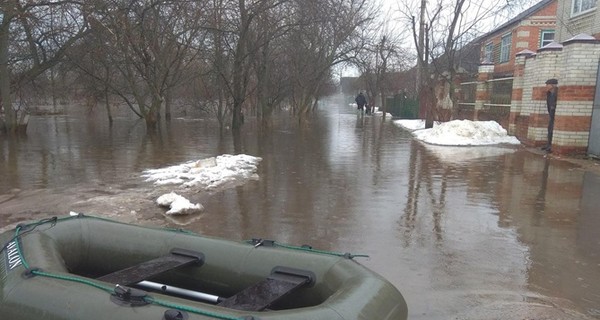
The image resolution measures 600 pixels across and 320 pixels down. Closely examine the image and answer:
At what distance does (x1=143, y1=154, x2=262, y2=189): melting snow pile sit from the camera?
336 inches

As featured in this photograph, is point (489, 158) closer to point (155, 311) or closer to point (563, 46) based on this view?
point (563, 46)

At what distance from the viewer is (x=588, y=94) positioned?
37.8 ft

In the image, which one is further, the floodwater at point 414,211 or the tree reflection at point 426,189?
the tree reflection at point 426,189

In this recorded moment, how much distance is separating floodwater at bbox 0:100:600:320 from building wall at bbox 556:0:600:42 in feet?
24.4

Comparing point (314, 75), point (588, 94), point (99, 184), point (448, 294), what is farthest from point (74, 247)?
point (314, 75)

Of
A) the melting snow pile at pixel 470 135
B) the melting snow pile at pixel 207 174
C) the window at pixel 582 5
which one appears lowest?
the melting snow pile at pixel 207 174

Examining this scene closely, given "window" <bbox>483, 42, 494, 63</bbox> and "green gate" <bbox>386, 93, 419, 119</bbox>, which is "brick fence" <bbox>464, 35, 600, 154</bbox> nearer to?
"green gate" <bbox>386, 93, 419, 119</bbox>

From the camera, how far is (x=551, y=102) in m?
12.5

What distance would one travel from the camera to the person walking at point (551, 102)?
12492mm

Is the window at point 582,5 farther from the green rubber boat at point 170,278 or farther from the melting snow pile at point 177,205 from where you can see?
the green rubber boat at point 170,278

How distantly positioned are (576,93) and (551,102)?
3.21 ft

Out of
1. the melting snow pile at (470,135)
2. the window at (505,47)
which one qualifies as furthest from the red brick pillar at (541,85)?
the window at (505,47)

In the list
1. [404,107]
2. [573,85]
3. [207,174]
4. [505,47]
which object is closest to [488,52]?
[505,47]

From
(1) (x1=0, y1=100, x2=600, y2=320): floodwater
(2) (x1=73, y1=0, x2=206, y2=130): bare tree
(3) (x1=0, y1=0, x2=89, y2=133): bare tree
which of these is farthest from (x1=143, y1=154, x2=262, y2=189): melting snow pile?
(3) (x1=0, y1=0, x2=89, y2=133): bare tree
